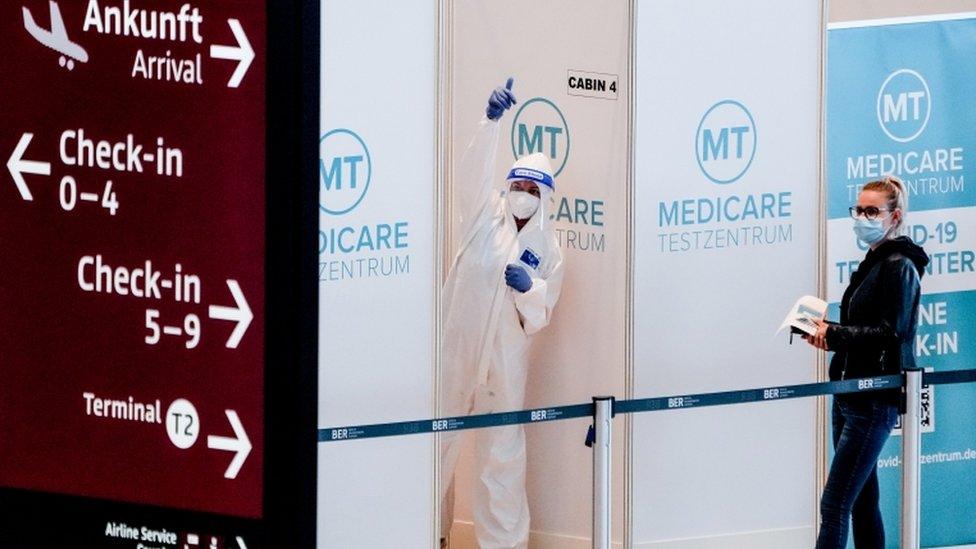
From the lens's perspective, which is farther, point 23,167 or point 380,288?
point 380,288

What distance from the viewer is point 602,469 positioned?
546 cm

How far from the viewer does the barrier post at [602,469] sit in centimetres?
545

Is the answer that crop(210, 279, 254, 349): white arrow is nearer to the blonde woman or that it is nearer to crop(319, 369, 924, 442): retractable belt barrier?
crop(319, 369, 924, 442): retractable belt barrier

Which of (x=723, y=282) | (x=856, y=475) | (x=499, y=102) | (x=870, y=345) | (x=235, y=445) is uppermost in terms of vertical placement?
(x=499, y=102)

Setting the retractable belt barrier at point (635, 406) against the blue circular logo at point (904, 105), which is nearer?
→ the retractable belt barrier at point (635, 406)

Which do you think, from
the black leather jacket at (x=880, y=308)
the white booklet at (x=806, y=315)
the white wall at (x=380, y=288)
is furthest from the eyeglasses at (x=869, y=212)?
the white wall at (x=380, y=288)

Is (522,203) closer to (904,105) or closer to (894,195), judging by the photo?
(894,195)

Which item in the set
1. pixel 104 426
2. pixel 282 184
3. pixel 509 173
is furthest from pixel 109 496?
pixel 509 173

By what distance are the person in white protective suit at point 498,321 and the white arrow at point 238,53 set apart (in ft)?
13.8

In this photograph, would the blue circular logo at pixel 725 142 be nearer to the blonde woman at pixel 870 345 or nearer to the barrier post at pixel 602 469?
the blonde woman at pixel 870 345

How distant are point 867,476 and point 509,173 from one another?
1.72 m

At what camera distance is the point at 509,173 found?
253 inches

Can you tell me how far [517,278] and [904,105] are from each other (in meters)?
1.64

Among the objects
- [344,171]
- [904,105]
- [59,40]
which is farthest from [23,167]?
[904,105]
